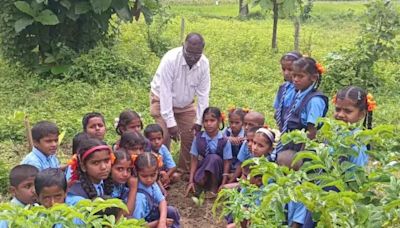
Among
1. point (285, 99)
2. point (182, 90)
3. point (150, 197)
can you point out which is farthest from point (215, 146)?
point (150, 197)

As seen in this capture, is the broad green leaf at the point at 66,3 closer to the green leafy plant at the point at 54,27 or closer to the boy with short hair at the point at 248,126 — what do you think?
the green leafy plant at the point at 54,27

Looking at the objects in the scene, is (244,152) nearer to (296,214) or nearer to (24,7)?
(296,214)

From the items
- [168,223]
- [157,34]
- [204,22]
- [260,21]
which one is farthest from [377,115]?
[260,21]

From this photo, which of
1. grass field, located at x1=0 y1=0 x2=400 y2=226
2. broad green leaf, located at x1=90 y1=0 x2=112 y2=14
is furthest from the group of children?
broad green leaf, located at x1=90 y1=0 x2=112 y2=14

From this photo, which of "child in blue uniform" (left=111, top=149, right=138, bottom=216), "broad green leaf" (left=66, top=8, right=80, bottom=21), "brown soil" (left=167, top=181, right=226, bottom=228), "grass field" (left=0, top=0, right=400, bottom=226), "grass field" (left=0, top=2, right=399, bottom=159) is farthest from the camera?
"broad green leaf" (left=66, top=8, right=80, bottom=21)

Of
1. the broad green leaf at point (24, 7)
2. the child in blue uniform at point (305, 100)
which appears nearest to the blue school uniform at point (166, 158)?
the child in blue uniform at point (305, 100)

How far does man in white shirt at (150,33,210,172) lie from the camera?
509cm

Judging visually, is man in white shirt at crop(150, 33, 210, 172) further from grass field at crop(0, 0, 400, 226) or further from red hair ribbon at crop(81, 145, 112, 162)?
red hair ribbon at crop(81, 145, 112, 162)

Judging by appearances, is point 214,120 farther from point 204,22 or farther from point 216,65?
point 204,22

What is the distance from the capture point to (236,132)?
5332 mm

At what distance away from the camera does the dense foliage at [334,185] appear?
206 cm

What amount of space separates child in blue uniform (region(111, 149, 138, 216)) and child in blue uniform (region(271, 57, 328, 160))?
3.47 feet

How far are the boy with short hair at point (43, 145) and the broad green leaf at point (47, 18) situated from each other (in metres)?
4.30

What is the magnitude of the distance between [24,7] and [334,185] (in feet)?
22.3
